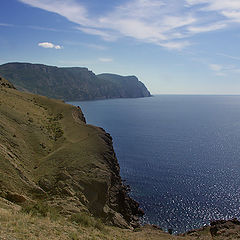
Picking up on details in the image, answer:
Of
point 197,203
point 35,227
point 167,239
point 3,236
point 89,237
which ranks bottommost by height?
point 197,203

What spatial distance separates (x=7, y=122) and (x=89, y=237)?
89.7ft

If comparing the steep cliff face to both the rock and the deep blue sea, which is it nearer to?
the rock

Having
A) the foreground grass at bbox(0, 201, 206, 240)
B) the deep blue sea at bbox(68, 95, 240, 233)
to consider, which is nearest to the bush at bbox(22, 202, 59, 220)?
the foreground grass at bbox(0, 201, 206, 240)

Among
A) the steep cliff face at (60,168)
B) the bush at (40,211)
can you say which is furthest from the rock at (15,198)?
the bush at (40,211)

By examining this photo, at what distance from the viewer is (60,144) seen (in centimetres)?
3950

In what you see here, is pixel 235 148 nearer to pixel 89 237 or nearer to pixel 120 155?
pixel 120 155

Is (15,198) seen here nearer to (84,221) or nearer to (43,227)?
(84,221)

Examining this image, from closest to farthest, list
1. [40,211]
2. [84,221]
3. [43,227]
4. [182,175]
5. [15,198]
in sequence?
[43,227] → [40,211] → [84,221] → [15,198] → [182,175]

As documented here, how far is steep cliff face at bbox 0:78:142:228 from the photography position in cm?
2528

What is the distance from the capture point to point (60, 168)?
30969mm

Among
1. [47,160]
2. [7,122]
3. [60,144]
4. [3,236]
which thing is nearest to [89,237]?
[3,236]

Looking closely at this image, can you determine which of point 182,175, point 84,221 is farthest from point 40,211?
point 182,175

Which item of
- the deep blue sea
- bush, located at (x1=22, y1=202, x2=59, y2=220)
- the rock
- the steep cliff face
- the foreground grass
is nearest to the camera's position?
the foreground grass

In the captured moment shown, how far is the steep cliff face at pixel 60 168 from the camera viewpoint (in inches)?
995
